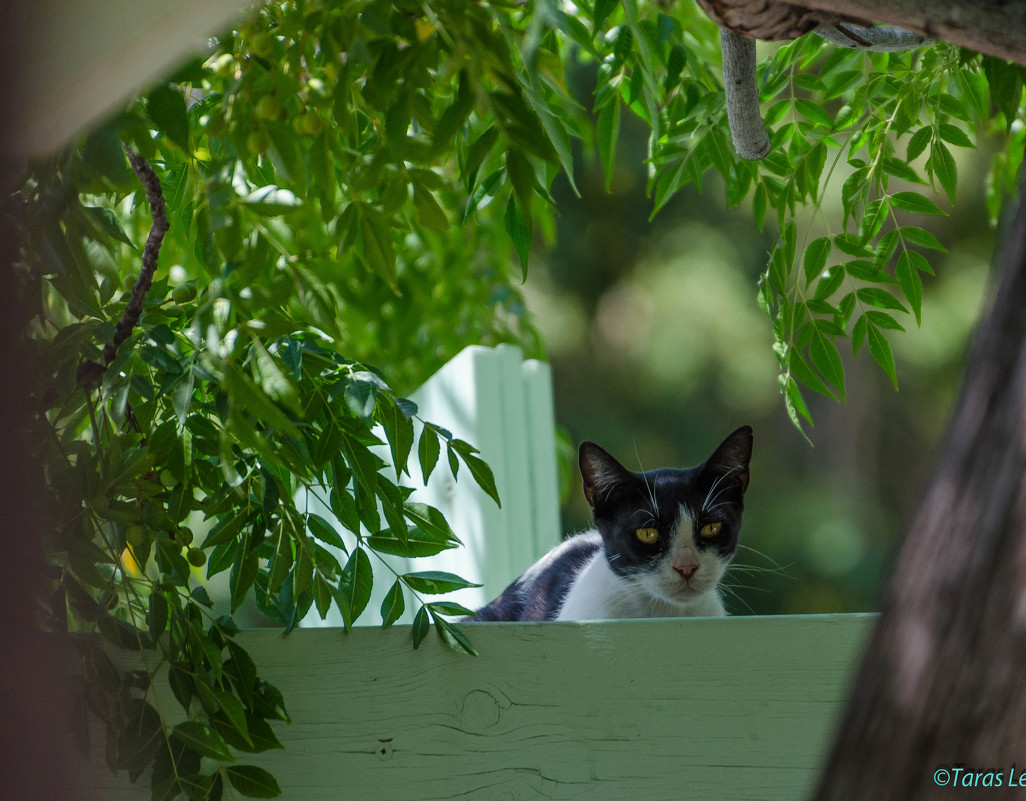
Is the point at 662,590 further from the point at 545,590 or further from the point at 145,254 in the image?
the point at 145,254

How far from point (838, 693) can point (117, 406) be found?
0.83 m

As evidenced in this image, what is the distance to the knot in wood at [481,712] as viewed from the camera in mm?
1028

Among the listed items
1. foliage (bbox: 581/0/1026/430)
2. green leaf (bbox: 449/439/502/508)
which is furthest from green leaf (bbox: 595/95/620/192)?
green leaf (bbox: 449/439/502/508)

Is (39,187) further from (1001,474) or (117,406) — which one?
(1001,474)

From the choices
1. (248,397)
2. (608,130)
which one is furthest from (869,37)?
(248,397)

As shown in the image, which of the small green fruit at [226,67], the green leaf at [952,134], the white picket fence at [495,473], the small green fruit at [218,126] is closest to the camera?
Answer: the small green fruit at [218,126]

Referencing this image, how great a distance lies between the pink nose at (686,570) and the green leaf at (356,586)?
0.73 metres

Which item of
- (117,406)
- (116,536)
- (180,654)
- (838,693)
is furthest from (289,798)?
(838,693)

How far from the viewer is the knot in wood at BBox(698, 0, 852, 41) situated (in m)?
0.65

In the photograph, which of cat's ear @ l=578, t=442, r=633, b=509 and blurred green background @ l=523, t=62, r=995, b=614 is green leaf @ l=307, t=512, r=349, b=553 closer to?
cat's ear @ l=578, t=442, r=633, b=509

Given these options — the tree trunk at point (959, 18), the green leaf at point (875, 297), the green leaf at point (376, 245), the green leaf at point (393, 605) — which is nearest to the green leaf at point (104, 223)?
the green leaf at point (376, 245)

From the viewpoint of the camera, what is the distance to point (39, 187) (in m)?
0.74

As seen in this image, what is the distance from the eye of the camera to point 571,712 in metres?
1.02

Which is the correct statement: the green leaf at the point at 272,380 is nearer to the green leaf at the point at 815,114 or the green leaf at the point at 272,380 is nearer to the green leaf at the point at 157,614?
the green leaf at the point at 157,614
